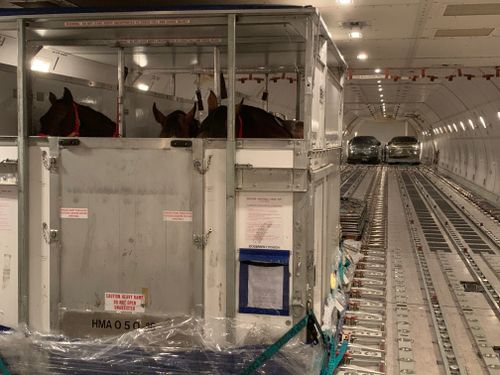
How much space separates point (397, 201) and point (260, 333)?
14959mm

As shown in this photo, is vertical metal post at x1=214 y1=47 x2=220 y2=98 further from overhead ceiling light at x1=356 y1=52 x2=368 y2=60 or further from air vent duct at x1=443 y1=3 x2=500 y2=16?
overhead ceiling light at x1=356 y1=52 x2=368 y2=60

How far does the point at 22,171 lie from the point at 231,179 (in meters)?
1.55

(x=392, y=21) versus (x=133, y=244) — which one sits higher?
(x=392, y=21)

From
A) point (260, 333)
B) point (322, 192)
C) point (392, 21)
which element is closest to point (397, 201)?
point (392, 21)

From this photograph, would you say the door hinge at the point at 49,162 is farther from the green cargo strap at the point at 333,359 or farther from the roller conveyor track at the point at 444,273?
the roller conveyor track at the point at 444,273

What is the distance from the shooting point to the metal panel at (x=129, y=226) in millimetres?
4242

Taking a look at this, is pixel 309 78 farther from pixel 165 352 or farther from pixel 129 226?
pixel 165 352

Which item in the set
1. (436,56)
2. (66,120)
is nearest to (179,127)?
(66,120)

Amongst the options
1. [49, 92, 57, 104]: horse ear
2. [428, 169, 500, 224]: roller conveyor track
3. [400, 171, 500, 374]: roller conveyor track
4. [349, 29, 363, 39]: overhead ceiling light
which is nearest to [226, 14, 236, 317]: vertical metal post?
[49, 92, 57, 104]: horse ear

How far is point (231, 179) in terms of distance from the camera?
4.10m

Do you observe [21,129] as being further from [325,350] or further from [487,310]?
[487,310]

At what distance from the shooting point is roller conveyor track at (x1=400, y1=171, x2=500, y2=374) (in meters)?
5.75

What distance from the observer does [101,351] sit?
426cm

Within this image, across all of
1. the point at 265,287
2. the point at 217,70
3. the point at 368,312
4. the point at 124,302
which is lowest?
the point at 368,312
